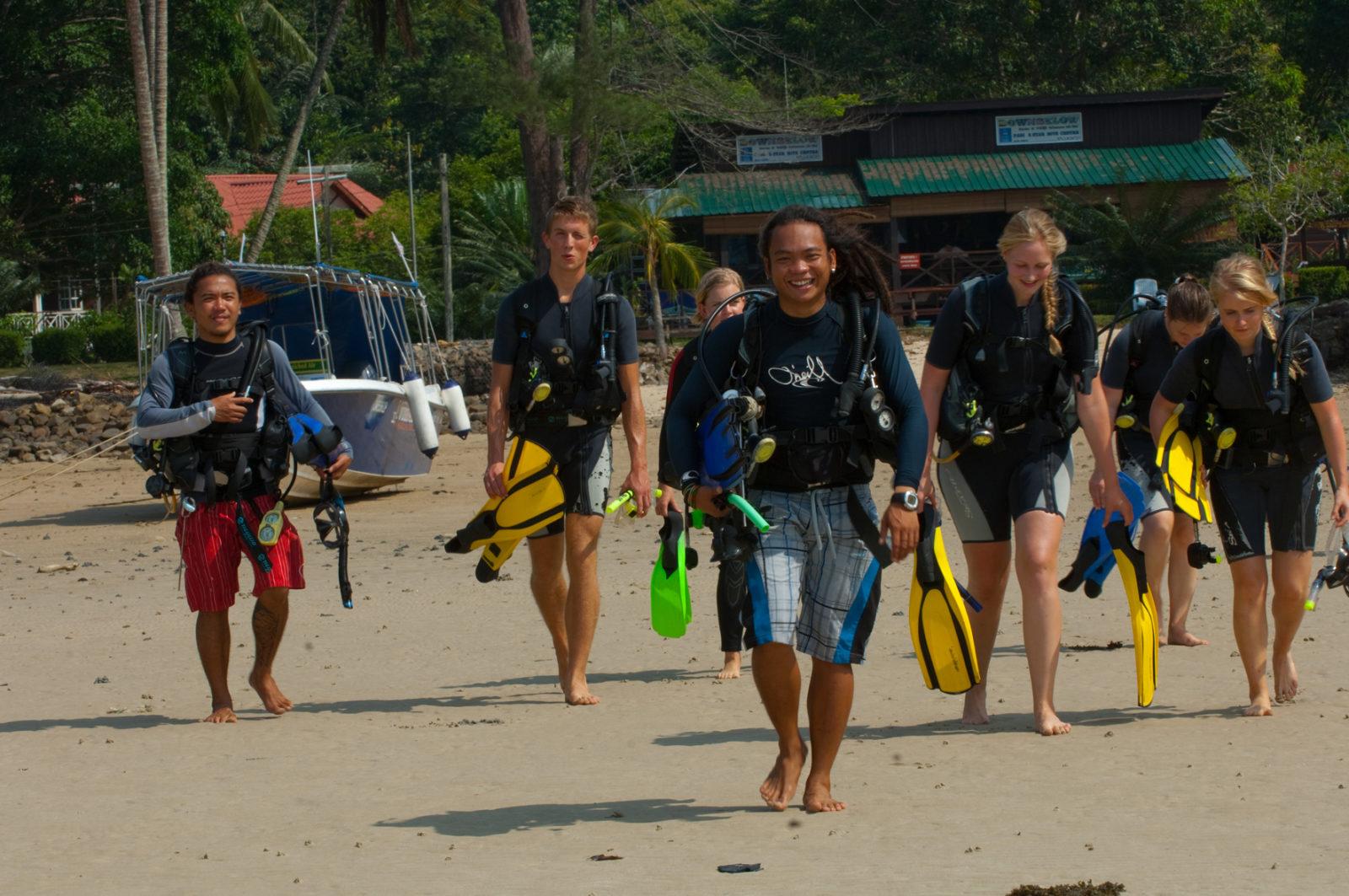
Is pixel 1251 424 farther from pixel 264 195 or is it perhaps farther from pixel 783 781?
pixel 264 195

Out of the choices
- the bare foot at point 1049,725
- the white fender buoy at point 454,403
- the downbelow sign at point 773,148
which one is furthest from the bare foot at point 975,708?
the downbelow sign at point 773,148

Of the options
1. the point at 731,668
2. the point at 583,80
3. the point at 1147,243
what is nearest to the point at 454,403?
the point at 731,668

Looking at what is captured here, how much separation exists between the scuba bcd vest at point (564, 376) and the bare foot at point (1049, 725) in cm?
216

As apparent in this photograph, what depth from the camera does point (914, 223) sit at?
1486 inches

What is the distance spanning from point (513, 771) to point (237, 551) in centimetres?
179

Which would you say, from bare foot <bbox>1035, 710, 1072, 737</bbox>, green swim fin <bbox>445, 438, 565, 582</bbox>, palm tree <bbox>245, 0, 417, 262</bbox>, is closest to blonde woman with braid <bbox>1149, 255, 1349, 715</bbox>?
bare foot <bbox>1035, 710, 1072, 737</bbox>

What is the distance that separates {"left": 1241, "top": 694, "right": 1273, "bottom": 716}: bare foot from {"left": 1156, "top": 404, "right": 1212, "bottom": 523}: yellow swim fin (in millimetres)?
708

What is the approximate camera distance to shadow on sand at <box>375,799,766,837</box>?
5.13 meters

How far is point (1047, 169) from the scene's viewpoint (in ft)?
117

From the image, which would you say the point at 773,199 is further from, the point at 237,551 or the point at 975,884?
the point at 975,884

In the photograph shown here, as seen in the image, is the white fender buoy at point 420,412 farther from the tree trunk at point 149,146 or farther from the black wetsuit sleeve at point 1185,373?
the tree trunk at point 149,146

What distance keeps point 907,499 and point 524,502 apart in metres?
2.53

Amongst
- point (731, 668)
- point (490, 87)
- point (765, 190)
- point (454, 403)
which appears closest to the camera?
point (731, 668)

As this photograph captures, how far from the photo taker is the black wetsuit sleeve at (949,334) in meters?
6.26
